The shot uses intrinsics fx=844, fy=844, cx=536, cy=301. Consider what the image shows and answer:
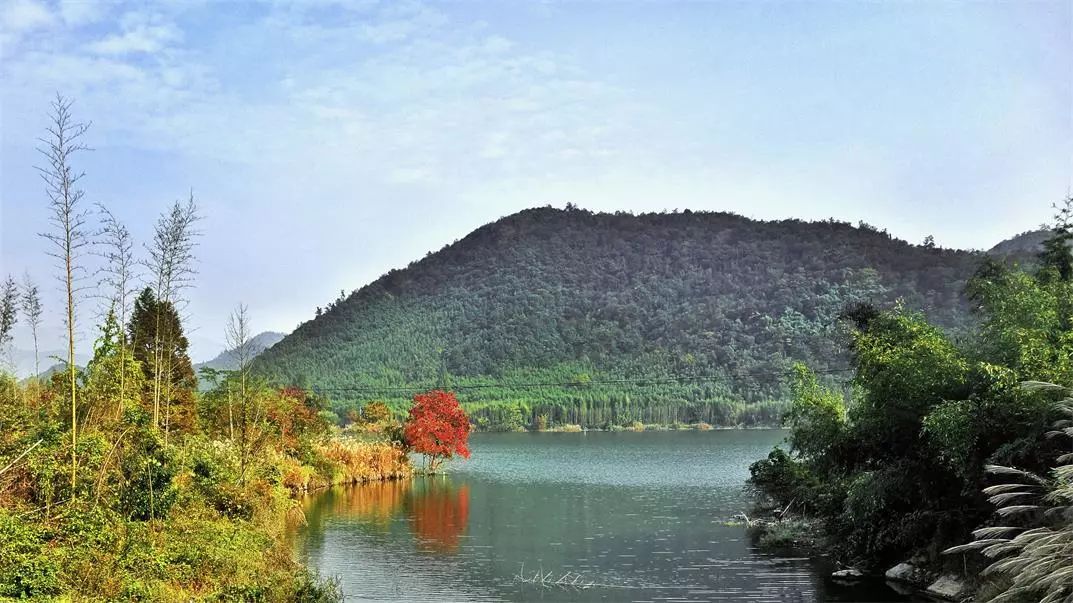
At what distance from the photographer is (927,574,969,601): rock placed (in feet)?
54.2

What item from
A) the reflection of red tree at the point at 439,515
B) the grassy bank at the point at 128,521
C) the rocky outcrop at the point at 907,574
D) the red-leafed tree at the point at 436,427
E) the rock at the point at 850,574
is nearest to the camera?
the grassy bank at the point at 128,521

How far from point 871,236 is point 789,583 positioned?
12111 centimetres

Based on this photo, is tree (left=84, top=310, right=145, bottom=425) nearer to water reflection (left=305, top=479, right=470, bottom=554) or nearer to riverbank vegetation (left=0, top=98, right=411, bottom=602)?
riverbank vegetation (left=0, top=98, right=411, bottom=602)

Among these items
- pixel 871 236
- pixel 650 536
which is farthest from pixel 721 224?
pixel 650 536

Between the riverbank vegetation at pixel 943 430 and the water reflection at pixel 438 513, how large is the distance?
1082 centimetres

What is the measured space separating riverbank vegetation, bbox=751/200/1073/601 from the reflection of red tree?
1082 centimetres

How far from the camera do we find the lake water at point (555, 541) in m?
18.5

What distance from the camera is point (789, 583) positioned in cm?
1884

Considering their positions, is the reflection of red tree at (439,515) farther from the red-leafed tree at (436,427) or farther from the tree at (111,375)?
the tree at (111,375)

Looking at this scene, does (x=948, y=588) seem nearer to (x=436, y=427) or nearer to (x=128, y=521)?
(x=128, y=521)

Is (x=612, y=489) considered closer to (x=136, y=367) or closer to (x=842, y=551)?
(x=842, y=551)

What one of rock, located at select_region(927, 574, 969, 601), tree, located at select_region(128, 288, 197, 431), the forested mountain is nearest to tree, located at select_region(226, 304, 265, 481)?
tree, located at select_region(128, 288, 197, 431)

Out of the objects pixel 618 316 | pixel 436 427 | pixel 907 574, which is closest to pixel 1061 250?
pixel 907 574

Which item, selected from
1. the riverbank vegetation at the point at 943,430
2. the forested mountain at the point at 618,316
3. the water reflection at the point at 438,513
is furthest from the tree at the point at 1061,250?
the forested mountain at the point at 618,316
